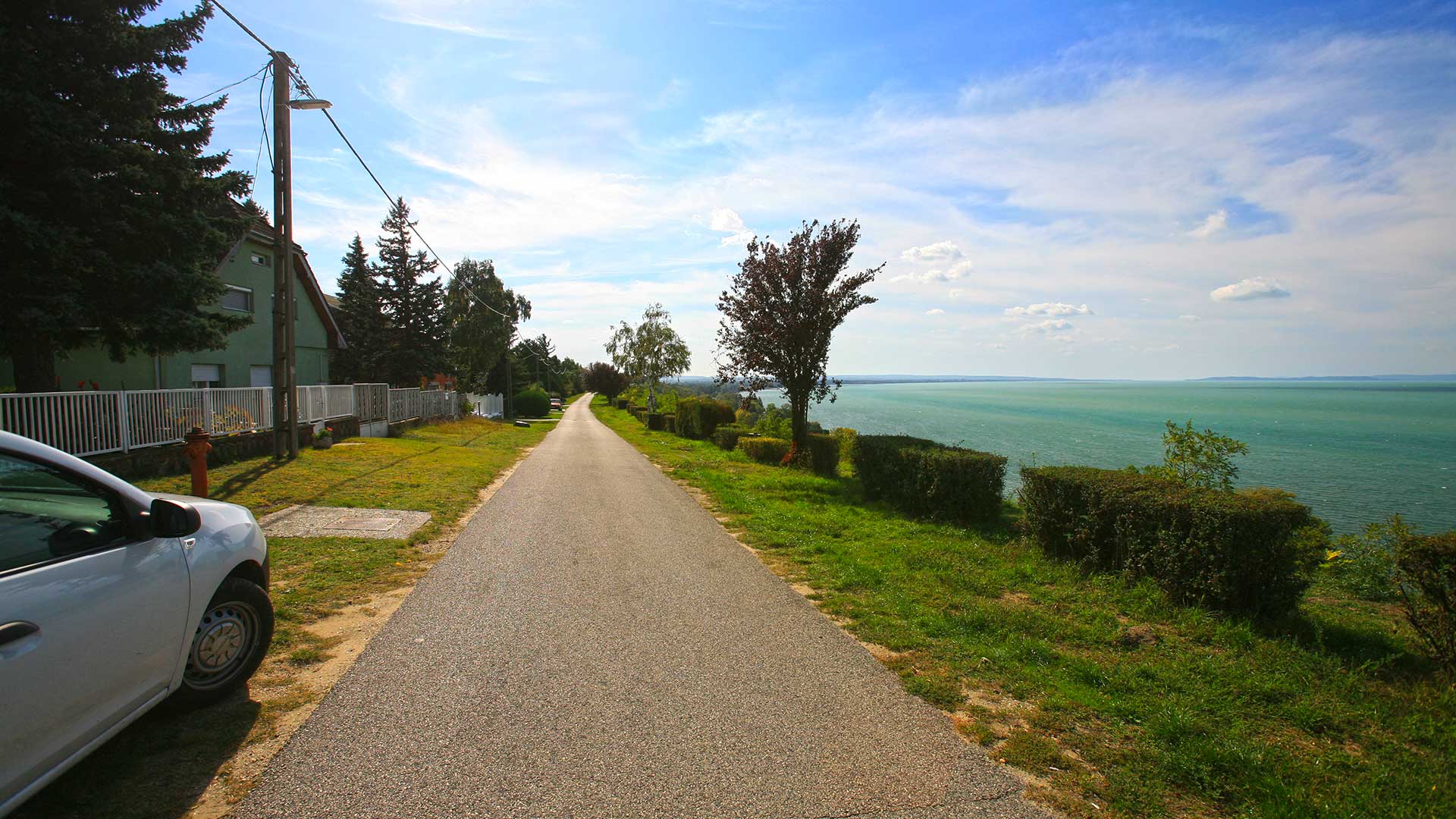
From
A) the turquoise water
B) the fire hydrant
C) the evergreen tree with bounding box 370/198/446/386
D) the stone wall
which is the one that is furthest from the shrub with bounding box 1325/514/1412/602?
the evergreen tree with bounding box 370/198/446/386

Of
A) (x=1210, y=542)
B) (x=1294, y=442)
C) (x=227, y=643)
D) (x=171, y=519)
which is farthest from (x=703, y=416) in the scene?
(x=1294, y=442)

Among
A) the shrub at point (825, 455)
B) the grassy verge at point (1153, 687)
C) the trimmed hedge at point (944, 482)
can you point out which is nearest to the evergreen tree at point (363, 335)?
the shrub at point (825, 455)

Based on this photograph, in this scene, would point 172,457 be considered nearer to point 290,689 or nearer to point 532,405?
point 290,689

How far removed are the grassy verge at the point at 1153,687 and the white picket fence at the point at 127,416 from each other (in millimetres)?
Result: 10945

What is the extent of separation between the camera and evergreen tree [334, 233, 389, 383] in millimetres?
35188

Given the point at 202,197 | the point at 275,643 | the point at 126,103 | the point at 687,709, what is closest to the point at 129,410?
the point at 202,197

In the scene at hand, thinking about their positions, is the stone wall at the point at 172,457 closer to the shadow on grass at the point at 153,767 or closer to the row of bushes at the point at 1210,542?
the shadow on grass at the point at 153,767

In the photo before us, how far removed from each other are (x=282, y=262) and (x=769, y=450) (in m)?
12.1

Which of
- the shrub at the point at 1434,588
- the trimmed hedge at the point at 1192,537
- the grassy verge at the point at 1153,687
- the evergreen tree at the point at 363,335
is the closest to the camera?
the grassy verge at the point at 1153,687

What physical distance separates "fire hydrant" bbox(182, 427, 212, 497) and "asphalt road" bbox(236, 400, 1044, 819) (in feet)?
17.8

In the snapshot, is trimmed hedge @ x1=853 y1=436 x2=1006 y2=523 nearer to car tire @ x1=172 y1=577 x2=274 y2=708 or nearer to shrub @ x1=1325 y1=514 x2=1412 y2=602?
shrub @ x1=1325 y1=514 x2=1412 y2=602

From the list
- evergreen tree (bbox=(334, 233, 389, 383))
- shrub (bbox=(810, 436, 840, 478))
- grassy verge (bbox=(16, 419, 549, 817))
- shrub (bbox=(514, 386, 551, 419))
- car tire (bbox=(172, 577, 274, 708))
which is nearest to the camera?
grassy verge (bbox=(16, 419, 549, 817))

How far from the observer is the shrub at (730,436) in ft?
76.5

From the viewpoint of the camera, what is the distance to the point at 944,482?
Result: 9.95m
